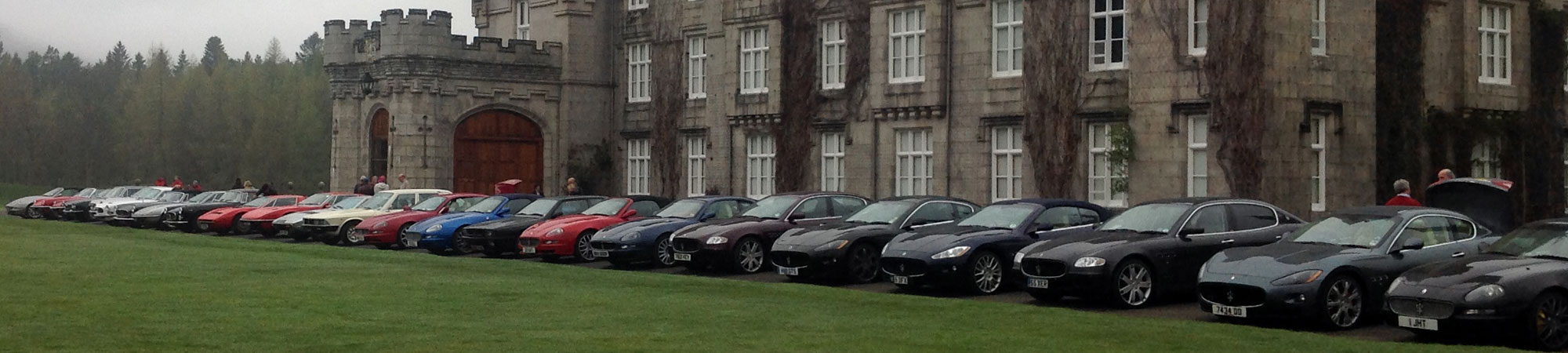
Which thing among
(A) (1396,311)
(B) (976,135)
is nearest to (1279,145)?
(B) (976,135)

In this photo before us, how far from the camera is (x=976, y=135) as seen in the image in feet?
119

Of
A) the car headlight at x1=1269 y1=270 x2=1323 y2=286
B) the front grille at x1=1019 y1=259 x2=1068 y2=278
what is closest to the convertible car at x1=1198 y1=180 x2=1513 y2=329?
the car headlight at x1=1269 y1=270 x2=1323 y2=286

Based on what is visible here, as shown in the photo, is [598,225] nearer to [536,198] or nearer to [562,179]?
[536,198]

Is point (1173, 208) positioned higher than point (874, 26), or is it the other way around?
point (874, 26)

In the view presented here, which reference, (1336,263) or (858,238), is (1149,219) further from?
(858,238)

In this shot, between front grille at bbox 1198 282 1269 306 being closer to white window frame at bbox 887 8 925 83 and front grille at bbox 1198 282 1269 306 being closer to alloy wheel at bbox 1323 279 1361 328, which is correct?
alloy wheel at bbox 1323 279 1361 328

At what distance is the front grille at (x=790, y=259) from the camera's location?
76.8ft

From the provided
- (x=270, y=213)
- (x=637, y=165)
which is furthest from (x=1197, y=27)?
(x=637, y=165)

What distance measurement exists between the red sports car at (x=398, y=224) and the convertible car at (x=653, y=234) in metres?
5.65

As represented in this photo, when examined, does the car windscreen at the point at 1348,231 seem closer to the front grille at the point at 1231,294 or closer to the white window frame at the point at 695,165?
the front grille at the point at 1231,294

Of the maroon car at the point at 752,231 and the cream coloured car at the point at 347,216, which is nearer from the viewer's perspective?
the maroon car at the point at 752,231

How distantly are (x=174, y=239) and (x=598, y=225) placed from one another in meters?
9.79

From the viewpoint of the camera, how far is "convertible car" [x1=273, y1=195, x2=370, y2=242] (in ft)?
120

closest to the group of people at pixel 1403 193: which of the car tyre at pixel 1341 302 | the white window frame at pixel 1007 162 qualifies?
the car tyre at pixel 1341 302
